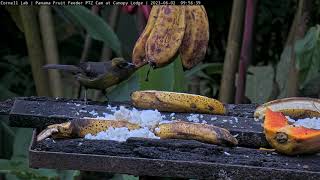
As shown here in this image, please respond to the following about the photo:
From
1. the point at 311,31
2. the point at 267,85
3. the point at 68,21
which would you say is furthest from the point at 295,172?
the point at 68,21

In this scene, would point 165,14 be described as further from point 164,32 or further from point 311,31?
point 311,31

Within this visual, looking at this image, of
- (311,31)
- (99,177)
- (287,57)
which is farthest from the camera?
(99,177)

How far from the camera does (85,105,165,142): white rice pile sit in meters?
1.21

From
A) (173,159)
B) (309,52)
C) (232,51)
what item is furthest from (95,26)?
(173,159)

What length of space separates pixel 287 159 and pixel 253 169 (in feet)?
0.39

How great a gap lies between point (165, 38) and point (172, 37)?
0.06 feet

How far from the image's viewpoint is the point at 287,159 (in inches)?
45.6

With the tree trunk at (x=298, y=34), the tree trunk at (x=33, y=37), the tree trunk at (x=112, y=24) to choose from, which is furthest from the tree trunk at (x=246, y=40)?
the tree trunk at (x=33, y=37)

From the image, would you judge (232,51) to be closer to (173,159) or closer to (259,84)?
(259,84)

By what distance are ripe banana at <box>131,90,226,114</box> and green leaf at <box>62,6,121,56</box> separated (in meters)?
1.32

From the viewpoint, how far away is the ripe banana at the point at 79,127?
119 centimetres

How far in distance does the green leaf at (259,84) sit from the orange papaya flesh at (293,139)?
1.67 metres

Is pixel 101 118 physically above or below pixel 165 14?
below

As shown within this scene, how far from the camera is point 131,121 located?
1.32 m
